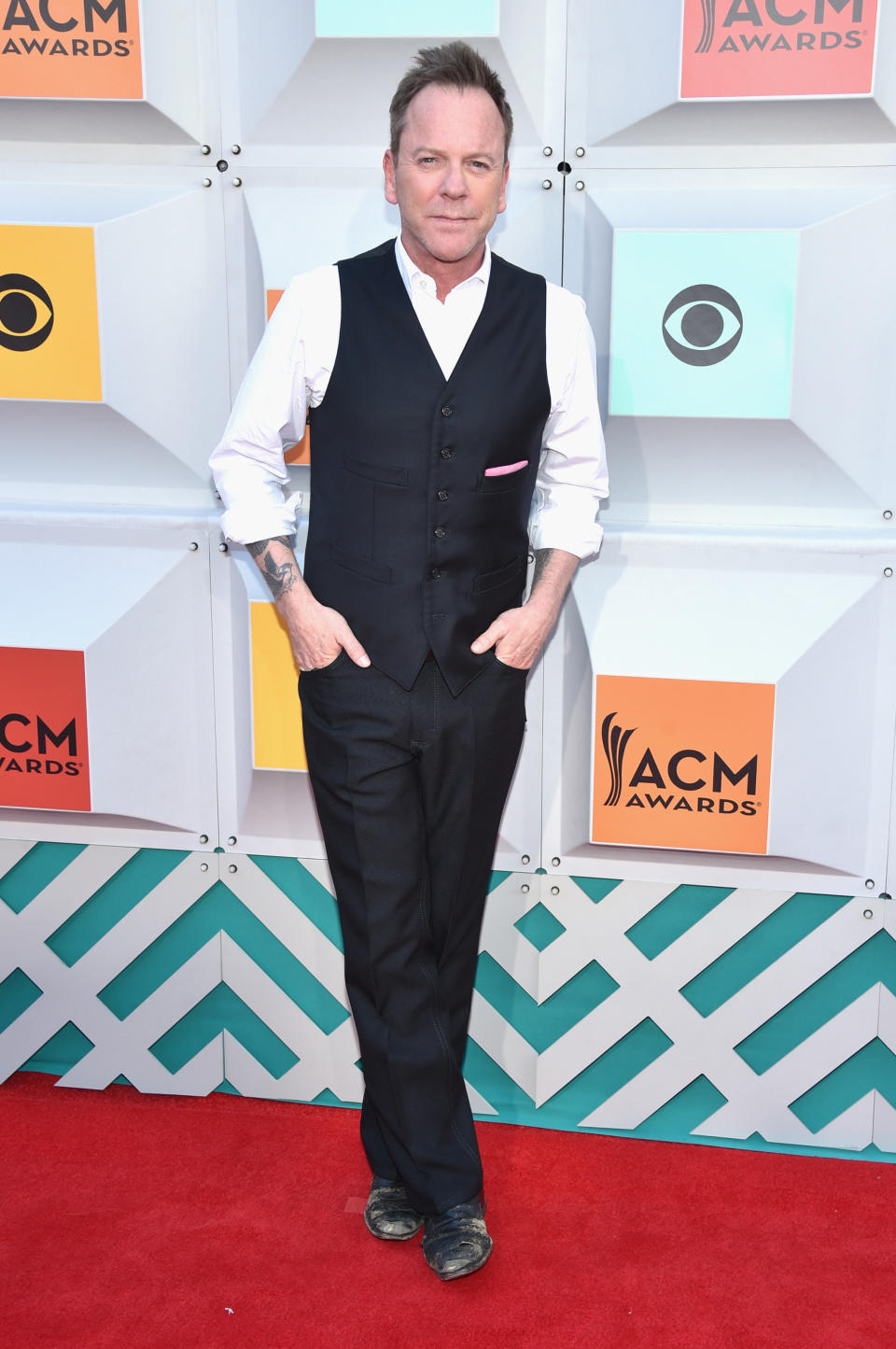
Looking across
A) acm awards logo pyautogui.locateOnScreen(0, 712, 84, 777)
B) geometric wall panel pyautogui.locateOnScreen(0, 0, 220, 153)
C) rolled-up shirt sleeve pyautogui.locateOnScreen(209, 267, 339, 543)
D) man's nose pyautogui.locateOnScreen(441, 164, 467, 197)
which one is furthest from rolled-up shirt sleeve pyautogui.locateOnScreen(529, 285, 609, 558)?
acm awards logo pyautogui.locateOnScreen(0, 712, 84, 777)

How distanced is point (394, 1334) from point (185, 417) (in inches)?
60.8

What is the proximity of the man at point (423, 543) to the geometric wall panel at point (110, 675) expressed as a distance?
427mm

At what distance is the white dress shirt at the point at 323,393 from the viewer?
6.30 feet

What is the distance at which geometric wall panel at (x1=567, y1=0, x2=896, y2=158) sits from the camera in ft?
6.70

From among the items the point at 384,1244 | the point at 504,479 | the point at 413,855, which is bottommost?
the point at 384,1244

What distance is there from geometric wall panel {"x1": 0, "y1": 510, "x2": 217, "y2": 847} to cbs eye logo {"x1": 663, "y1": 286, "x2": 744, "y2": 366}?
0.90 metres

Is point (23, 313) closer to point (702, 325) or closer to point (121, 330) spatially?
point (121, 330)

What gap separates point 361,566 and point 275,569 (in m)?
0.14

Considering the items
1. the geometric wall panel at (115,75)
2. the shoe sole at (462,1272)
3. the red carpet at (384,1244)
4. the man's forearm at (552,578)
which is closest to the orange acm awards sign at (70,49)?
the geometric wall panel at (115,75)

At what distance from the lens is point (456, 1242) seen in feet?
6.57

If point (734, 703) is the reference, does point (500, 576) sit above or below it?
above

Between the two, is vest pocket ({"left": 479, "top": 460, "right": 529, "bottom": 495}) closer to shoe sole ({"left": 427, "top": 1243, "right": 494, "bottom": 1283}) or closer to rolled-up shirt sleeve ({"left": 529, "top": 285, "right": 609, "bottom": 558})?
rolled-up shirt sleeve ({"left": 529, "top": 285, "right": 609, "bottom": 558})

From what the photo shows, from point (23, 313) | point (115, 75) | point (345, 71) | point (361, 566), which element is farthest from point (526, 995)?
point (115, 75)

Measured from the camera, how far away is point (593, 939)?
2.38 m
